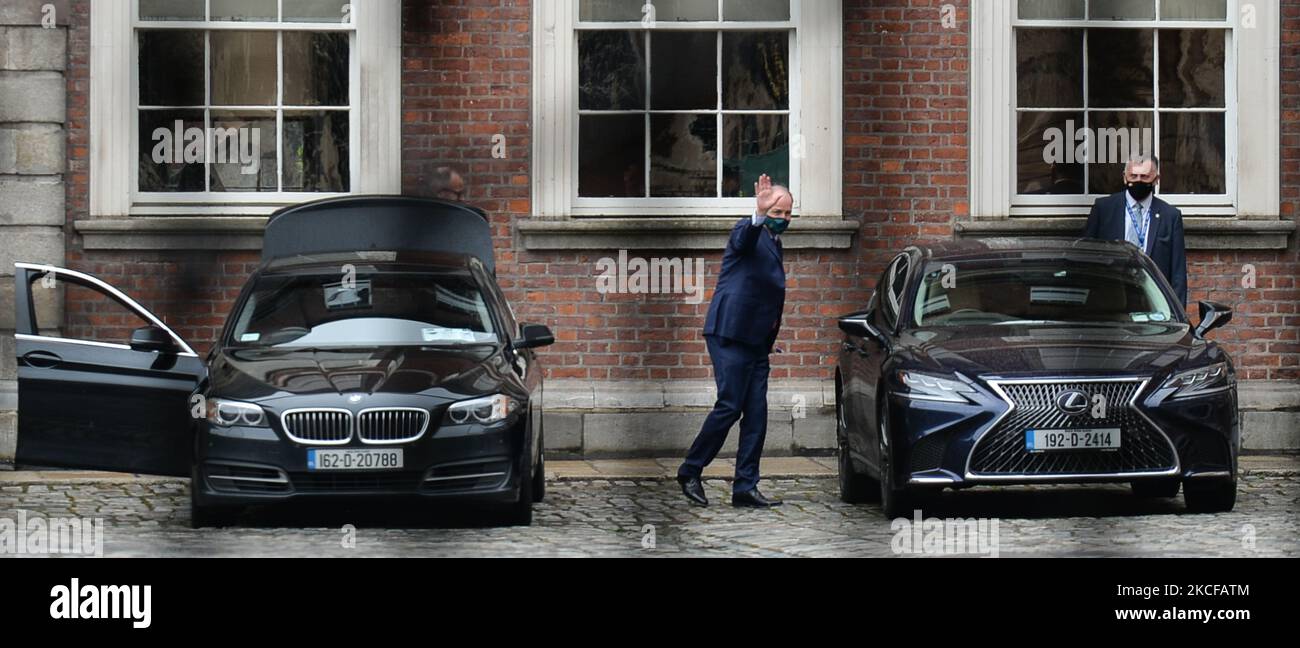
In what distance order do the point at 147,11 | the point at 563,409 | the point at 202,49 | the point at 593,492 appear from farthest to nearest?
the point at 563,409 < the point at 593,492 < the point at 147,11 < the point at 202,49

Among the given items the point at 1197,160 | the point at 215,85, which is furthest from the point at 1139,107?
the point at 215,85

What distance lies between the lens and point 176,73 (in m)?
1.76

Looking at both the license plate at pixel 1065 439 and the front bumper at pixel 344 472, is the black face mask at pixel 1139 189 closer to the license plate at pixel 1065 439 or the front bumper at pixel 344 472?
the license plate at pixel 1065 439

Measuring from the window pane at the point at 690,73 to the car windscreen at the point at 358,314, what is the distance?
92.8 inches

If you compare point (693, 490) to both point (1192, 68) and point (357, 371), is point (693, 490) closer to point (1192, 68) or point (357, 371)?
point (357, 371)

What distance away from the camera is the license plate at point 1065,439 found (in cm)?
742

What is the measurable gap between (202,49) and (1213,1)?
9435mm

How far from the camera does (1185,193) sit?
11172 mm

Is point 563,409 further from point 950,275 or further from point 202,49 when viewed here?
point 202,49

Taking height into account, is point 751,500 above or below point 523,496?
below

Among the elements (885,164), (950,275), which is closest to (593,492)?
(950,275)

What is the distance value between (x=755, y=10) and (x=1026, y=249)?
256 centimetres
